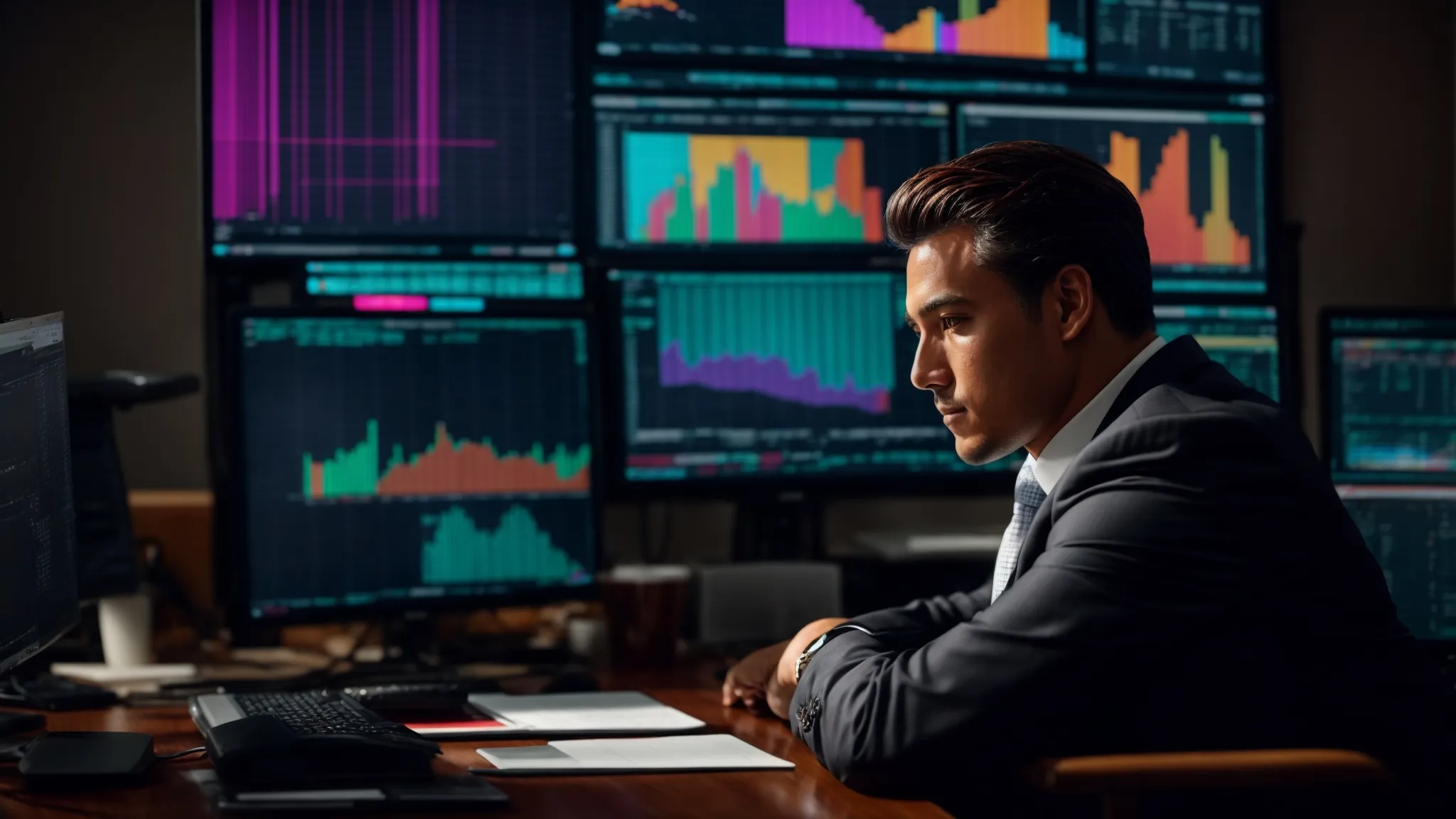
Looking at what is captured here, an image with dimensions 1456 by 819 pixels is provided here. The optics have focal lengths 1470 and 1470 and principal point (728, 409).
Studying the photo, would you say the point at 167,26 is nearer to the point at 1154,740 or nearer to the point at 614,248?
the point at 614,248

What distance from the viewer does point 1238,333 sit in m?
2.43

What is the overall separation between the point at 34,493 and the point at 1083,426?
109 cm

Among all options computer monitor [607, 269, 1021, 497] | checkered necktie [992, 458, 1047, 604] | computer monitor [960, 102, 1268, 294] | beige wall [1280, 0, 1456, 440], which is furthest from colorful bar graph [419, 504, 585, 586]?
beige wall [1280, 0, 1456, 440]

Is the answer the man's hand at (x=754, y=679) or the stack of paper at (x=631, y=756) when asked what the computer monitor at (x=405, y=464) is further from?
the stack of paper at (x=631, y=756)

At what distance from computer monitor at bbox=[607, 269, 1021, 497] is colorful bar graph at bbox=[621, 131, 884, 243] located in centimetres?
8

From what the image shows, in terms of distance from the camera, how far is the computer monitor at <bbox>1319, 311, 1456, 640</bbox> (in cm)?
215

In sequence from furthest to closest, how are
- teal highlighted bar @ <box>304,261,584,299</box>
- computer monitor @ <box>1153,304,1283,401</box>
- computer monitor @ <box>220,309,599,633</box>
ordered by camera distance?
computer monitor @ <box>1153,304,1283,401</box>, teal highlighted bar @ <box>304,261,584,299</box>, computer monitor @ <box>220,309,599,633</box>

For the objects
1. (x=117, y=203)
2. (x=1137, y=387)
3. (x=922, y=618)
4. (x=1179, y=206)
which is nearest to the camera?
(x=1137, y=387)

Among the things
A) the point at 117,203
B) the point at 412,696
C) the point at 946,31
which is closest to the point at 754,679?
the point at 412,696

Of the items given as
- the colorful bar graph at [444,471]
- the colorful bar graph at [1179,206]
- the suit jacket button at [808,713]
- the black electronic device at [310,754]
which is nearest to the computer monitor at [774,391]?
the colorful bar graph at [444,471]

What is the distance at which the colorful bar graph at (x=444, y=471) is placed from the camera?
196 centimetres

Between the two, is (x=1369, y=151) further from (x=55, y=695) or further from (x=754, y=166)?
(x=55, y=695)

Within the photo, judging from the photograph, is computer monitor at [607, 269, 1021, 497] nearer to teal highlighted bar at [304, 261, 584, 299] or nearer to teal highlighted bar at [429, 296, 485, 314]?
teal highlighted bar at [304, 261, 584, 299]

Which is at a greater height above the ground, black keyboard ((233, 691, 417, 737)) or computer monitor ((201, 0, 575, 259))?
computer monitor ((201, 0, 575, 259))
